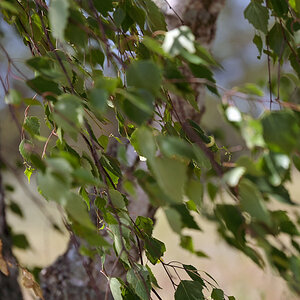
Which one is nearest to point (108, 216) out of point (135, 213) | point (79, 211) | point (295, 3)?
point (79, 211)

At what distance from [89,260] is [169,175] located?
2.85ft

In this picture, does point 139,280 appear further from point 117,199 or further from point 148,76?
point 148,76

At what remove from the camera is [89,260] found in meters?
1.23

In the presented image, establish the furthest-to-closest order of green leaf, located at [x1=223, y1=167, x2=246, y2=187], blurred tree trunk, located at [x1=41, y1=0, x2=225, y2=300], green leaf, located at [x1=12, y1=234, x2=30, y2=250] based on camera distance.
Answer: green leaf, located at [x1=12, y1=234, x2=30, y2=250], blurred tree trunk, located at [x1=41, y1=0, x2=225, y2=300], green leaf, located at [x1=223, y1=167, x2=246, y2=187]

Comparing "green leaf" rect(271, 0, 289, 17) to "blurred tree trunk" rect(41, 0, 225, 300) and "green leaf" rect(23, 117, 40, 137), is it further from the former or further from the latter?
"blurred tree trunk" rect(41, 0, 225, 300)

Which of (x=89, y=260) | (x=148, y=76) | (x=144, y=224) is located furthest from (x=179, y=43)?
(x=89, y=260)

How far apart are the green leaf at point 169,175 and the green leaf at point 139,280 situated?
26 cm

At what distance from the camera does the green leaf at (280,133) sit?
408mm

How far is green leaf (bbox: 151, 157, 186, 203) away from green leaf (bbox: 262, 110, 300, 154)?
8 cm

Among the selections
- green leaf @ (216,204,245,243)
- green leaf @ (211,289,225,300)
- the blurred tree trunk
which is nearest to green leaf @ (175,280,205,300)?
green leaf @ (211,289,225,300)

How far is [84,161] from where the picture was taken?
0.69 m

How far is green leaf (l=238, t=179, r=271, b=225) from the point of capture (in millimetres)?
407

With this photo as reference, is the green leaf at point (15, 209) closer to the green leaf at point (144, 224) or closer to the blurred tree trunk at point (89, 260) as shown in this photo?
the blurred tree trunk at point (89, 260)

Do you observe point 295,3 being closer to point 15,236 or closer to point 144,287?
point 144,287
